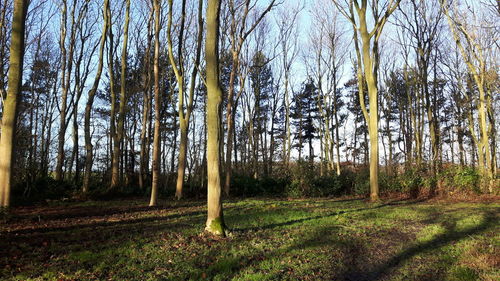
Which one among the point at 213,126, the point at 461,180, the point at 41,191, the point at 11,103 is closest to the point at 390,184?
the point at 461,180

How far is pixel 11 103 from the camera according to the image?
850 centimetres

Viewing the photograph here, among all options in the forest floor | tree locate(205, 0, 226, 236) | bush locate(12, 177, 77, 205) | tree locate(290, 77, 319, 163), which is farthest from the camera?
tree locate(290, 77, 319, 163)

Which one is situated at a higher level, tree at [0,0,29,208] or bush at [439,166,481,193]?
tree at [0,0,29,208]

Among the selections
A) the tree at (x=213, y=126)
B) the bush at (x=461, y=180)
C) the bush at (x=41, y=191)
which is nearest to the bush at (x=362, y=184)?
the bush at (x=461, y=180)

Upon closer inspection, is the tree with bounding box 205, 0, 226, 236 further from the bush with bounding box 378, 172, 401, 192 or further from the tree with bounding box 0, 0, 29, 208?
the bush with bounding box 378, 172, 401, 192

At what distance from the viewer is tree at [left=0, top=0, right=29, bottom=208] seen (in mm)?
8188

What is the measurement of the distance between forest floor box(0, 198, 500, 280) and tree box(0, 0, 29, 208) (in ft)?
3.12

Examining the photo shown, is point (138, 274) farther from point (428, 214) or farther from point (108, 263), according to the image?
point (428, 214)

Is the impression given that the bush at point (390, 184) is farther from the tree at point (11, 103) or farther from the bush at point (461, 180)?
the tree at point (11, 103)

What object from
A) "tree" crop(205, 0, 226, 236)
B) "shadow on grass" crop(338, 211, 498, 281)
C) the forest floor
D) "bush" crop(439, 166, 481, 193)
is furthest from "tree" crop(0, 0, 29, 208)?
"bush" crop(439, 166, 481, 193)

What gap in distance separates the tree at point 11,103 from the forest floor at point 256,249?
950 mm

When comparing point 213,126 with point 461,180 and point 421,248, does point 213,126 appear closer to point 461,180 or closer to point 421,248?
point 421,248

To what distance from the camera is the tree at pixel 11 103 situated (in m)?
8.19

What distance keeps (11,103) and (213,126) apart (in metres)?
6.15
